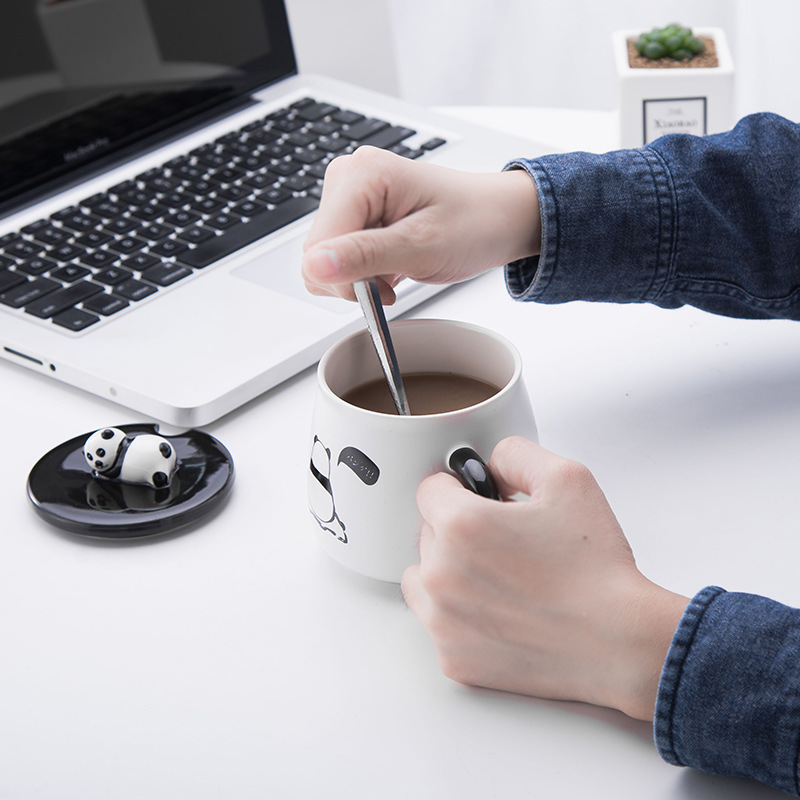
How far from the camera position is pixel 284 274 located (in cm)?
79

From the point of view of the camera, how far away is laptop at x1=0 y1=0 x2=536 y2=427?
2.30 ft

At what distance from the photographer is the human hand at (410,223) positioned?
1.72 feet

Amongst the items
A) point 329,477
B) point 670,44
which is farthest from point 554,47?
point 329,477

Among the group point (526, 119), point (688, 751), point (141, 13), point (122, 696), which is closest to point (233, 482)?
point (122, 696)

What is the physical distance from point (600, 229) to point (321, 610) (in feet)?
0.98

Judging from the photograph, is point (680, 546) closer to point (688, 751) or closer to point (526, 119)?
point (688, 751)

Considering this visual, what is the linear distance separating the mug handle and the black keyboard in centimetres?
36

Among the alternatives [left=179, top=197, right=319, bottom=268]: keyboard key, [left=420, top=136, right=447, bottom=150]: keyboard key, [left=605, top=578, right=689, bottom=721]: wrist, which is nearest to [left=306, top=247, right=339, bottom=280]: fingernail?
[left=605, top=578, right=689, bottom=721]: wrist

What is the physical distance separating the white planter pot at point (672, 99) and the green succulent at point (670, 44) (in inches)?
0.9

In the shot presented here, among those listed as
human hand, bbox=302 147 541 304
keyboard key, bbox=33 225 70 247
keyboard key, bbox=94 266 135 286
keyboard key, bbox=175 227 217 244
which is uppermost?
human hand, bbox=302 147 541 304

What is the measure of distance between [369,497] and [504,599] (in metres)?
0.08

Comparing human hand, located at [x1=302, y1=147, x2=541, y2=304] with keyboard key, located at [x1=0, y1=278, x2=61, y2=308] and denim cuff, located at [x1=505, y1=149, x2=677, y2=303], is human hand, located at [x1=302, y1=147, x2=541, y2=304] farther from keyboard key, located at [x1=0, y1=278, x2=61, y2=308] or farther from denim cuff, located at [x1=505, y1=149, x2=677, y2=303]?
keyboard key, located at [x1=0, y1=278, x2=61, y2=308]

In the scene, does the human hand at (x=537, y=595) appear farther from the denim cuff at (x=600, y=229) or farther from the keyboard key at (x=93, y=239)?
the keyboard key at (x=93, y=239)

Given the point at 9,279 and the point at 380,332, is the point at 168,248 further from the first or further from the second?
the point at 380,332
